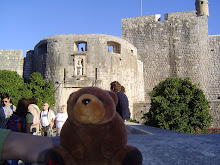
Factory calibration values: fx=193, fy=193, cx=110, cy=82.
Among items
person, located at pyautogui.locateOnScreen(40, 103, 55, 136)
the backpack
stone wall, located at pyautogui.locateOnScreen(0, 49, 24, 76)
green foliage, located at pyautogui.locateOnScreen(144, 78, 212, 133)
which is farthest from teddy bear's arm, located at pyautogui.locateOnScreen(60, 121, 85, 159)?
stone wall, located at pyautogui.locateOnScreen(0, 49, 24, 76)

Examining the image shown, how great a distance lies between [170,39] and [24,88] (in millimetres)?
13870

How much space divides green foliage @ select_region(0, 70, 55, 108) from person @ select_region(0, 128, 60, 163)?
40.7 feet

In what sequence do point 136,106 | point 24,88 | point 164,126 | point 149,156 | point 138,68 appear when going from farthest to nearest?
point 138,68
point 136,106
point 24,88
point 164,126
point 149,156

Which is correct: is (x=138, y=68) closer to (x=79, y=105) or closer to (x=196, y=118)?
(x=196, y=118)

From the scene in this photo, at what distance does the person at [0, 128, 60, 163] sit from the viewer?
127 cm

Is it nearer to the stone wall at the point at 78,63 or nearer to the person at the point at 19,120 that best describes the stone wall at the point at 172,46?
the stone wall at the point at 78,63

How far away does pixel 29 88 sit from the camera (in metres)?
13.7

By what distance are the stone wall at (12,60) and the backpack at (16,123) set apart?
1415 cm

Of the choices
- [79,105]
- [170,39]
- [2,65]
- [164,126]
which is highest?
[170,39]

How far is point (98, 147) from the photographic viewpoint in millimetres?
1488

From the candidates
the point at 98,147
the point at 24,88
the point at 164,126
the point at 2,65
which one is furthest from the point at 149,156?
the point at 2,65

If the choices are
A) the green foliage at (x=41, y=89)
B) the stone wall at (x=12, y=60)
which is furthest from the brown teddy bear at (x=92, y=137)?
the stone wall at (x=12, y=60)

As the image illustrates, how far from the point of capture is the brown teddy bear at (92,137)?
1419 millimetres

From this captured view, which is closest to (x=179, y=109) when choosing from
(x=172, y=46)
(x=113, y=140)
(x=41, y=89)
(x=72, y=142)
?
(x=41, y=89)
